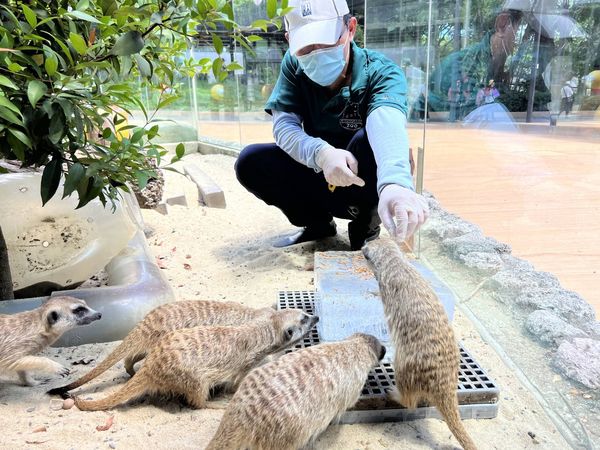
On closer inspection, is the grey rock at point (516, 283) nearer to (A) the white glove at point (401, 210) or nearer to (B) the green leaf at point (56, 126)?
(A) the white glove at point (401, 210)

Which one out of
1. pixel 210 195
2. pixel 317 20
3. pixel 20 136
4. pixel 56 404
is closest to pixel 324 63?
pixel 317 20

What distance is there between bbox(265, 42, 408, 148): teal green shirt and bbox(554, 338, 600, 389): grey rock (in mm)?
971

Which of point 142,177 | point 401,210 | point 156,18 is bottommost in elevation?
point 401,210

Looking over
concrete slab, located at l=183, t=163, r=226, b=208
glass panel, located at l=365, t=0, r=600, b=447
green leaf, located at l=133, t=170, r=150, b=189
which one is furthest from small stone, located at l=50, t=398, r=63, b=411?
concrete slab, located at l=183, t=163, r=226, b=208

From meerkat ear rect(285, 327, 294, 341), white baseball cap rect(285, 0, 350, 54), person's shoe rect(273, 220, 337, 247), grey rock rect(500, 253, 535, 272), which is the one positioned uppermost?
white baseball cap rect(285, 0, 350, 54)

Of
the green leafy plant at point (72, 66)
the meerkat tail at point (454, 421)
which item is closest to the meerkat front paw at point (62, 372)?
the green leafy plant at point (72, 66)

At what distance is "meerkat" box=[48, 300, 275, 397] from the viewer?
1.25m

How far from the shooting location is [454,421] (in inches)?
40.9

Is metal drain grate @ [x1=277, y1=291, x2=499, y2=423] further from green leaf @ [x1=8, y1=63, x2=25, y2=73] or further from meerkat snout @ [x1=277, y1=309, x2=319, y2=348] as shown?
green leaf @ [x1=8, y1=63, x2=25, y2=73]

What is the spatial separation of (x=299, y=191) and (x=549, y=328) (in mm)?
1316

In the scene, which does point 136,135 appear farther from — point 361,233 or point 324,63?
point 361,233

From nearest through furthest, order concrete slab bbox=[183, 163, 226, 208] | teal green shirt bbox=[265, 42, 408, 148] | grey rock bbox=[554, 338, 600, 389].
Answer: grey rock bbox=[554, 338, 600, 389], teal green shirt bbox=[265, 42, 408, 148], concrete slab bbox=[183, 163, 226, 208]

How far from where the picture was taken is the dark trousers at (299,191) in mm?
2246

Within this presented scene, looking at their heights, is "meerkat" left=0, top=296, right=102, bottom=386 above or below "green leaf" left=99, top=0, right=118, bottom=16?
below
